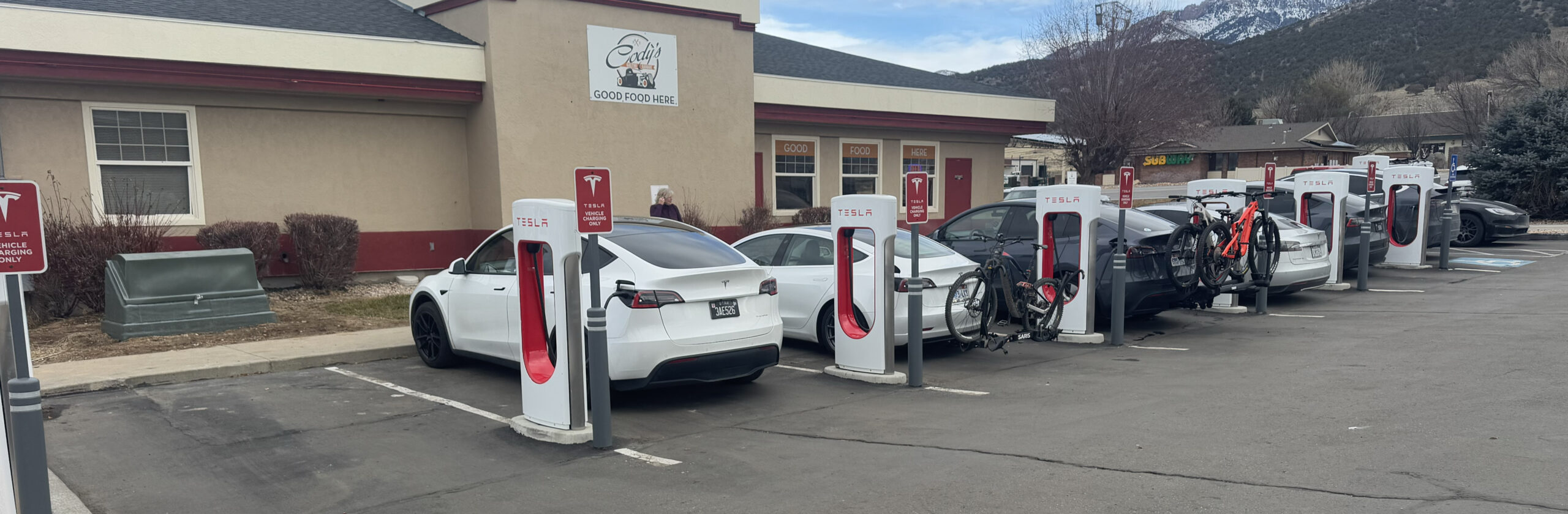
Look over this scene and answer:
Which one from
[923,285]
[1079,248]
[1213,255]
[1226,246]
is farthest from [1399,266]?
[923,285]

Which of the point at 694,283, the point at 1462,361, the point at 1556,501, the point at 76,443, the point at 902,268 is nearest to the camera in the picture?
the point at 1556,501

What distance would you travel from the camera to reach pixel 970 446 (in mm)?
6141

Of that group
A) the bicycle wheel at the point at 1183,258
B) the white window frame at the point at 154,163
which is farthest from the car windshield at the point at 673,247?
the white window frame at the point at 154,163

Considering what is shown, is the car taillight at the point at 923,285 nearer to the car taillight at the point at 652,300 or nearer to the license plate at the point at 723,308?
the license plate at the point at 723,308

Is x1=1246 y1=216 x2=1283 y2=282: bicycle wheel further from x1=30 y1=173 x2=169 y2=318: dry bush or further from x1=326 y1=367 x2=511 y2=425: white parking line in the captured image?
x1=30 y1=173 x2=169 y2=318: dry bush

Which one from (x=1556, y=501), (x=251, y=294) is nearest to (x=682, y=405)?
(x=1556, y=501)

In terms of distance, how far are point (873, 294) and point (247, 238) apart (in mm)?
8561

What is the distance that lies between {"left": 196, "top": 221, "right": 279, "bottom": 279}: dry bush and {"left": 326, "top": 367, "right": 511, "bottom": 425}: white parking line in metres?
4.52

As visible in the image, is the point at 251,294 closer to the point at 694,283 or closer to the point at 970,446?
the point at 694,283

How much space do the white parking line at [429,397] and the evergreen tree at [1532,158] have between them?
28537mm

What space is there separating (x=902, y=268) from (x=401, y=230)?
8.89m

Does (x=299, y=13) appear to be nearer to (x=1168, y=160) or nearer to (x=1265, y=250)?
(x=1265, y=250)

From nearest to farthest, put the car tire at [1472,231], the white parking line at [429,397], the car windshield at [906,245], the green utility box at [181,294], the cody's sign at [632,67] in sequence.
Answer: the white parking line at [429,397]
the car windshield at [906,245]
the green utility box at [181,294]
the cody's sign at [632,67]
the car tire at [1472,231]

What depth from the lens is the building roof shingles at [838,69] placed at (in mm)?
19609
